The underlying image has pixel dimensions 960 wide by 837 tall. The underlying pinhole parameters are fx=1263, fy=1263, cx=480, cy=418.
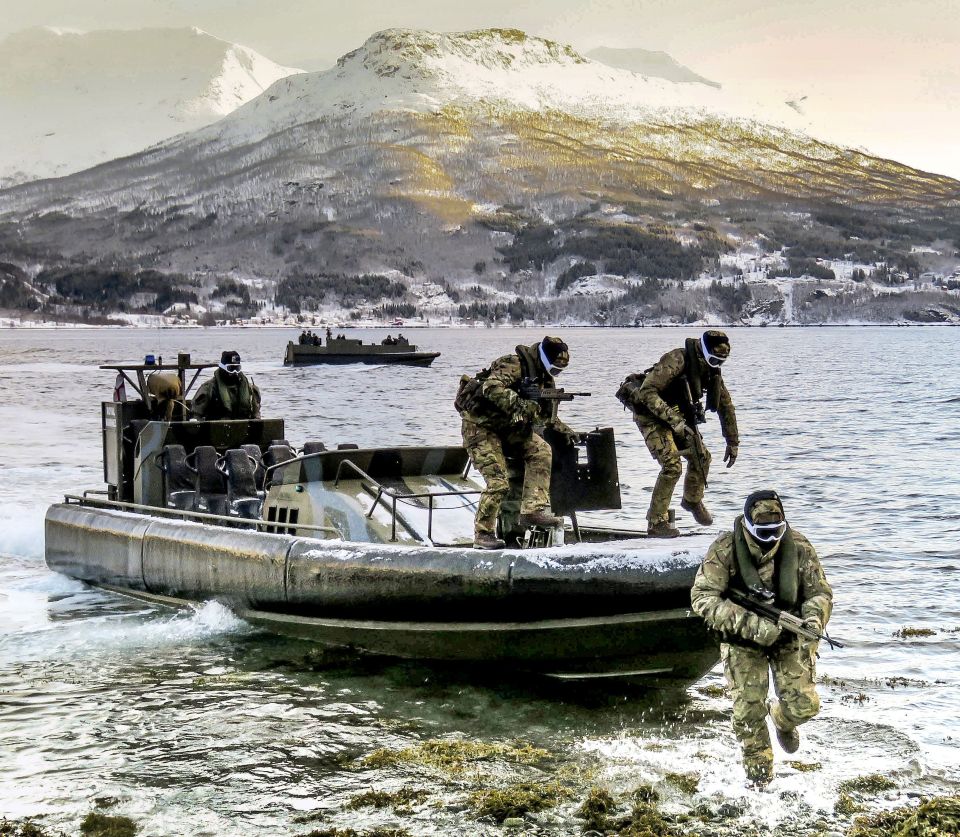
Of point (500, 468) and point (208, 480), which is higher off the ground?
point (500, 468)

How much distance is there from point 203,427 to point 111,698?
4700mm

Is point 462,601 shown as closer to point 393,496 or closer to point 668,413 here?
point 393,496

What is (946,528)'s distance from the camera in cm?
1997

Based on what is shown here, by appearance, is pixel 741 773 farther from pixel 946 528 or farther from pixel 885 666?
pixel 946 528

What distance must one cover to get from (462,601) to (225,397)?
5806 millimetres

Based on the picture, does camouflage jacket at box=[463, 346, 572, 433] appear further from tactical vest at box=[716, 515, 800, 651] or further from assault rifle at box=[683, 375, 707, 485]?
tactical vest at box=[716, 515, 800, 651]

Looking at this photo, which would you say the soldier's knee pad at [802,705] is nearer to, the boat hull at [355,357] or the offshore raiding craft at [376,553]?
the offshore raiding craft at [376,553]

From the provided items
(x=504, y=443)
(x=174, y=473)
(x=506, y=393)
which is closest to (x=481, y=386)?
(x=506, y=393)

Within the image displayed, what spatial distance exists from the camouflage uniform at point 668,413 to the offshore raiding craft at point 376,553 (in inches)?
20.3

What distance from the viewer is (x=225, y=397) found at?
15.1 metres

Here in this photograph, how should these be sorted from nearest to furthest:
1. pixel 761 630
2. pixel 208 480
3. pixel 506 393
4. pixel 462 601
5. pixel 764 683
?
pixel 761 630 < pixel 764 683 < pixel 462 601 < pixel 506 393 < pixel 208 480

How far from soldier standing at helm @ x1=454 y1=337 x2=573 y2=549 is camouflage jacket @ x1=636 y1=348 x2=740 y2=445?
0.79 m

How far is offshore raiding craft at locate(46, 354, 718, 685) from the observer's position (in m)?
9.86

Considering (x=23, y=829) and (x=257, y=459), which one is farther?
(x=257, y=459)
